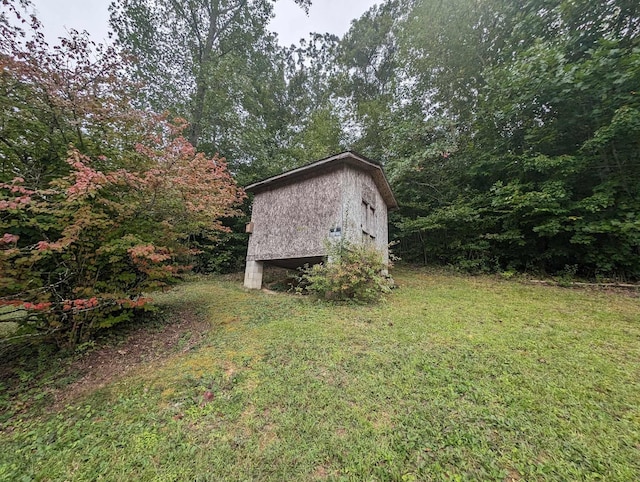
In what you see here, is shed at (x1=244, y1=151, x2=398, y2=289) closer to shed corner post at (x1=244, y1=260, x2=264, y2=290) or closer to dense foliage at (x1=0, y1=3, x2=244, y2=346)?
shed corner post at (x1=244, y1=260, x2=264, y2=290)

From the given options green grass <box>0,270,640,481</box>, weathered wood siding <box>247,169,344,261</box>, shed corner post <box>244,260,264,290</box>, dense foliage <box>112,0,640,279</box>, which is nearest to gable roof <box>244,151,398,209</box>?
weathered wood siding <box>247,169,344,261</box>

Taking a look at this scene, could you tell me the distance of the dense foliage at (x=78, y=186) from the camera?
332cm

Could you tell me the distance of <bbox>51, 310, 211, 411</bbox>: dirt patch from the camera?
3139 millimetres

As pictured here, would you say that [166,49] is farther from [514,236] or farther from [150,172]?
[514,236]

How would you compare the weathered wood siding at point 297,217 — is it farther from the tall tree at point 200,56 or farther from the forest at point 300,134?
the tall tree at point 200,56

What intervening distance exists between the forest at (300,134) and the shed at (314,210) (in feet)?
4.68

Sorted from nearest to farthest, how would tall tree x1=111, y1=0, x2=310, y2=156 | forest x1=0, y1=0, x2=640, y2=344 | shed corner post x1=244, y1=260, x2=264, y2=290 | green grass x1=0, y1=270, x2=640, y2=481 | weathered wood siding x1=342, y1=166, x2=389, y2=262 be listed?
green grass x1=0, y1=270, x2=640, y2=481, forest x1=0, y1=0, x2=640, y2=344, weathered wood siding x1=342, y1=166, x2=389, y2=262, shed corner post x1=244, y1=260, x2=264, y2=290, tall tree x1=111, y1=0, x2=310, y2=156

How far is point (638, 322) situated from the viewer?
433 cm

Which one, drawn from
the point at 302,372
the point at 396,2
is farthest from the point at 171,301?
the point at 396,2

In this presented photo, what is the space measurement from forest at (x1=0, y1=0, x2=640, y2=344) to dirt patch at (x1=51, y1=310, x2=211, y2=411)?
0.49 m

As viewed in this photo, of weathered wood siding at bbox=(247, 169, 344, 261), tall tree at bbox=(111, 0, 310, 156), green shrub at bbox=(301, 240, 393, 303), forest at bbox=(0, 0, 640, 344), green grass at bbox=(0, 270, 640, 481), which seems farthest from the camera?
tall tree at bbox=(111, 0, 310, 156)

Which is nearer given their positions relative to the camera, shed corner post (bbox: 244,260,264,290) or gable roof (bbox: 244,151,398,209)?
gable roof (bbox: 244,151,398,209)

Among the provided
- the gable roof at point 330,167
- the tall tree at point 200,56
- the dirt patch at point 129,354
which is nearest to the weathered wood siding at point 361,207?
the gable roof at point 330,167

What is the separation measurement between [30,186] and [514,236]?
12037 millimetres
